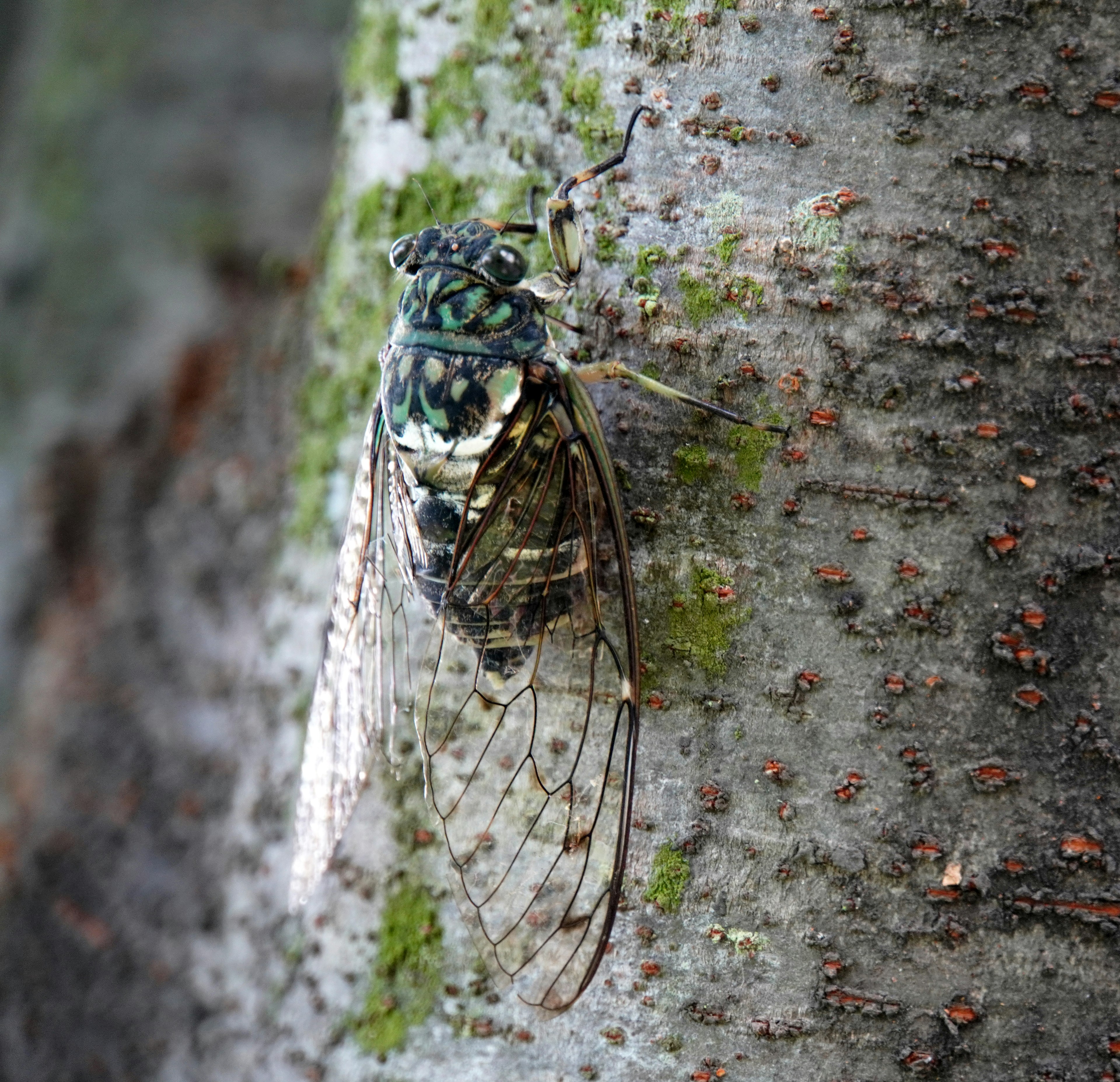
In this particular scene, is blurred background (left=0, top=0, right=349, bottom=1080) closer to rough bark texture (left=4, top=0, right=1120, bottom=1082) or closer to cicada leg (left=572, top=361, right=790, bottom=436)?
rough bark texture (left=4, top=0, right=1120, bottom=1082)

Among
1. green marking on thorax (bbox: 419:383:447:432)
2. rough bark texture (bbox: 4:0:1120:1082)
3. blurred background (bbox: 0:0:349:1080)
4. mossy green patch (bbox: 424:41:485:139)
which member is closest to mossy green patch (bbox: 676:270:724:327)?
rough bark texture (bbox: 4:0:1120:1082)

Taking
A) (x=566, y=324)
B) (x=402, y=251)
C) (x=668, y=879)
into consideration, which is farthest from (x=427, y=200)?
(x=668, y=879)

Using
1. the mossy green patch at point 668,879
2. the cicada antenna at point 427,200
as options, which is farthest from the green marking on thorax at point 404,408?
the mossy green patch at point 668,879

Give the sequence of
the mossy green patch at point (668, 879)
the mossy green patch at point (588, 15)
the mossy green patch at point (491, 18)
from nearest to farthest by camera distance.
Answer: the mossy green patch at point (668, 879)
the mossy green patch at point (588, 15)
the mossy green patch at point (491, 18)

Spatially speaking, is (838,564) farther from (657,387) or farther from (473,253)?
(473,253)

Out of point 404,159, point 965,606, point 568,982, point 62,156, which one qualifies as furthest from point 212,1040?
point 62,156

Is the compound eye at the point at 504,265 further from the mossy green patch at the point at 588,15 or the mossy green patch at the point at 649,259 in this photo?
the mossy green patch at the point at 588,15
